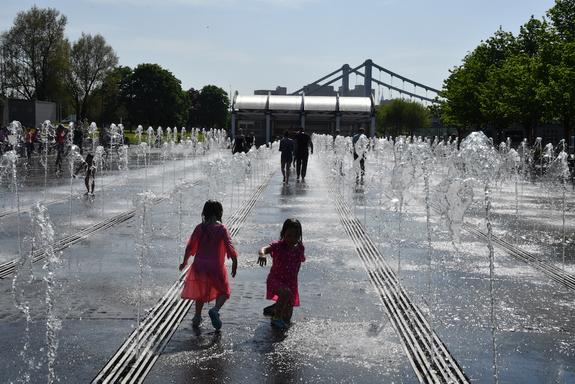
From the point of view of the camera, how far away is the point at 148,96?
297 ft

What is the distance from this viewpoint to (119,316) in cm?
638

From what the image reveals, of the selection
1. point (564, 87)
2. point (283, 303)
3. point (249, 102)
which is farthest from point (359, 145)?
point (249, 102)

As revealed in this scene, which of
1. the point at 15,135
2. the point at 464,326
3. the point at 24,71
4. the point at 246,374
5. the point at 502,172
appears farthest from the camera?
the point at 24,71

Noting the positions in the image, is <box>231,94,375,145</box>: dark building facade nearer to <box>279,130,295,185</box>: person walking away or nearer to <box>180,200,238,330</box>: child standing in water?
<box>279,130,295,185</box>: person walking away

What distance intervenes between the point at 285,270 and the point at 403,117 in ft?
416

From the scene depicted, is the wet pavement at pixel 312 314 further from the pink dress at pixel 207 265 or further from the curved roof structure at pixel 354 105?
the curved roof structure at pixel 354 105

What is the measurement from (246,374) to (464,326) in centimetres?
214

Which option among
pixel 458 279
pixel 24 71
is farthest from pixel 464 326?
pixel 24 71

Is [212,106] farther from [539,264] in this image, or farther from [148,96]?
[539,264]

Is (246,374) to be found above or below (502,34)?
below

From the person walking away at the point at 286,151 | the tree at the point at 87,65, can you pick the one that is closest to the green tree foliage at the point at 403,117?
the tree at the point at 87,65

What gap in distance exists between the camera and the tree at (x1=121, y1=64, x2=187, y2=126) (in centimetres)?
9006

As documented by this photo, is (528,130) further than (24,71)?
No

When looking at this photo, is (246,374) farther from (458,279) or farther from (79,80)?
(79,80)
